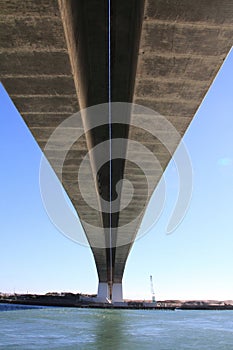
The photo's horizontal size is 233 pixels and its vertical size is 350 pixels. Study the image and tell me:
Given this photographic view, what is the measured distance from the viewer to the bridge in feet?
25.0

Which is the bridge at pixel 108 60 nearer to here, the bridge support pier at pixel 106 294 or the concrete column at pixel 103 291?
the bridge support pier at pixel 106 294

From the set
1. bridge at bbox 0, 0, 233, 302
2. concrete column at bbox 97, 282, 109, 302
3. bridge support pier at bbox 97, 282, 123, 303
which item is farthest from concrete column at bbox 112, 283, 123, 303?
bridge at bbox 0, 0, 233, 302

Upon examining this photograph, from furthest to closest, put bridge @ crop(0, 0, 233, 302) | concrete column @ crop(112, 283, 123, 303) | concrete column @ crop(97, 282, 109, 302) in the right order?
concrete column @ crop(97, 282, 109, 302)
concrete column @ crop(112, 283, 123, 303)
bridge @ crop(0, 0, 233, 302)

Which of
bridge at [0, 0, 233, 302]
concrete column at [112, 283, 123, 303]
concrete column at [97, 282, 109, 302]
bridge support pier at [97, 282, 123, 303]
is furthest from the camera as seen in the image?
concrete column at [97, 282, 109, 302]

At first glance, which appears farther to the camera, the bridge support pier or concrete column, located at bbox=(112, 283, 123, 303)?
the bridge support pier

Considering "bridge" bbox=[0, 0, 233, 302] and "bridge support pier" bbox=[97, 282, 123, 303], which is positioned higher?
"bridge support pier" bbox=[97, 282, 123, 303]

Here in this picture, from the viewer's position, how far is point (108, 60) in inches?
461

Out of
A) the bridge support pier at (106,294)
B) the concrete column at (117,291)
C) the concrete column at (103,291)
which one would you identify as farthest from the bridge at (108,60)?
the concrete column at (103,291)

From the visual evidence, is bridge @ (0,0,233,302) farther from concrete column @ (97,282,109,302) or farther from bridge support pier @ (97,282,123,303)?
concrete column @ (97,282,109,302)

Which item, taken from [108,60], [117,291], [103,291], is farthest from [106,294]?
[108,60]

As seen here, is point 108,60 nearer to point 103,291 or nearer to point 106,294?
point 103,291

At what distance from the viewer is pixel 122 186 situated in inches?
853

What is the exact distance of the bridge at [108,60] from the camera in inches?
300

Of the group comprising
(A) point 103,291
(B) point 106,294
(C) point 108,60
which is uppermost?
(A) point 103,291
